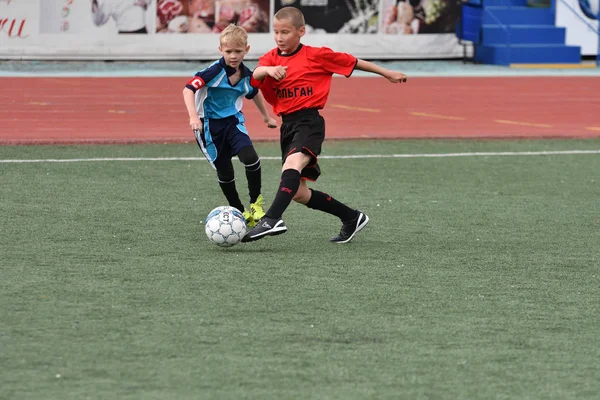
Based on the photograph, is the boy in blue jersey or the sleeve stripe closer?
the sleeve stripe

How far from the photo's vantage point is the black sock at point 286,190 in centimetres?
734

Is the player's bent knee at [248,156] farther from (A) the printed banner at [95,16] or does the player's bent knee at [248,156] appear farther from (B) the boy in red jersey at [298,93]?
(A) the printed banner at [95,16]

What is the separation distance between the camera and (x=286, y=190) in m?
7.38

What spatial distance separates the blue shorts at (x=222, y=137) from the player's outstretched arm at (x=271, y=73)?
3.19 feet

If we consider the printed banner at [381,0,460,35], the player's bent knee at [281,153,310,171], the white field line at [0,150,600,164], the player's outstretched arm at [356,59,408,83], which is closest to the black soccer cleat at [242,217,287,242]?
the player's bent knee at [281,153,310,171]

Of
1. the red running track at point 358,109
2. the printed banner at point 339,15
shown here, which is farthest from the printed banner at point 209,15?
the red running track at point 358,109

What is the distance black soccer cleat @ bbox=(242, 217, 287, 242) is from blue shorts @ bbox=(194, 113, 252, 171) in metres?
1.11

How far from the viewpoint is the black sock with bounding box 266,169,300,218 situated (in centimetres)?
734

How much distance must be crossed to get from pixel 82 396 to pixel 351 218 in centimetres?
361

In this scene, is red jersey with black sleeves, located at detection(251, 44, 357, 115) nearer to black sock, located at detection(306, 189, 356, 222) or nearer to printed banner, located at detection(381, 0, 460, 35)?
black sock, located at detection(306, 189, 356, 222)

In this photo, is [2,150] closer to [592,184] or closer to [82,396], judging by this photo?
[592,184]

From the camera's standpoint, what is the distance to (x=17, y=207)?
8.72m

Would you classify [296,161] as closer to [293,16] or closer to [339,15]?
[293,16]

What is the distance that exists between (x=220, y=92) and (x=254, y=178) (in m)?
0.68
